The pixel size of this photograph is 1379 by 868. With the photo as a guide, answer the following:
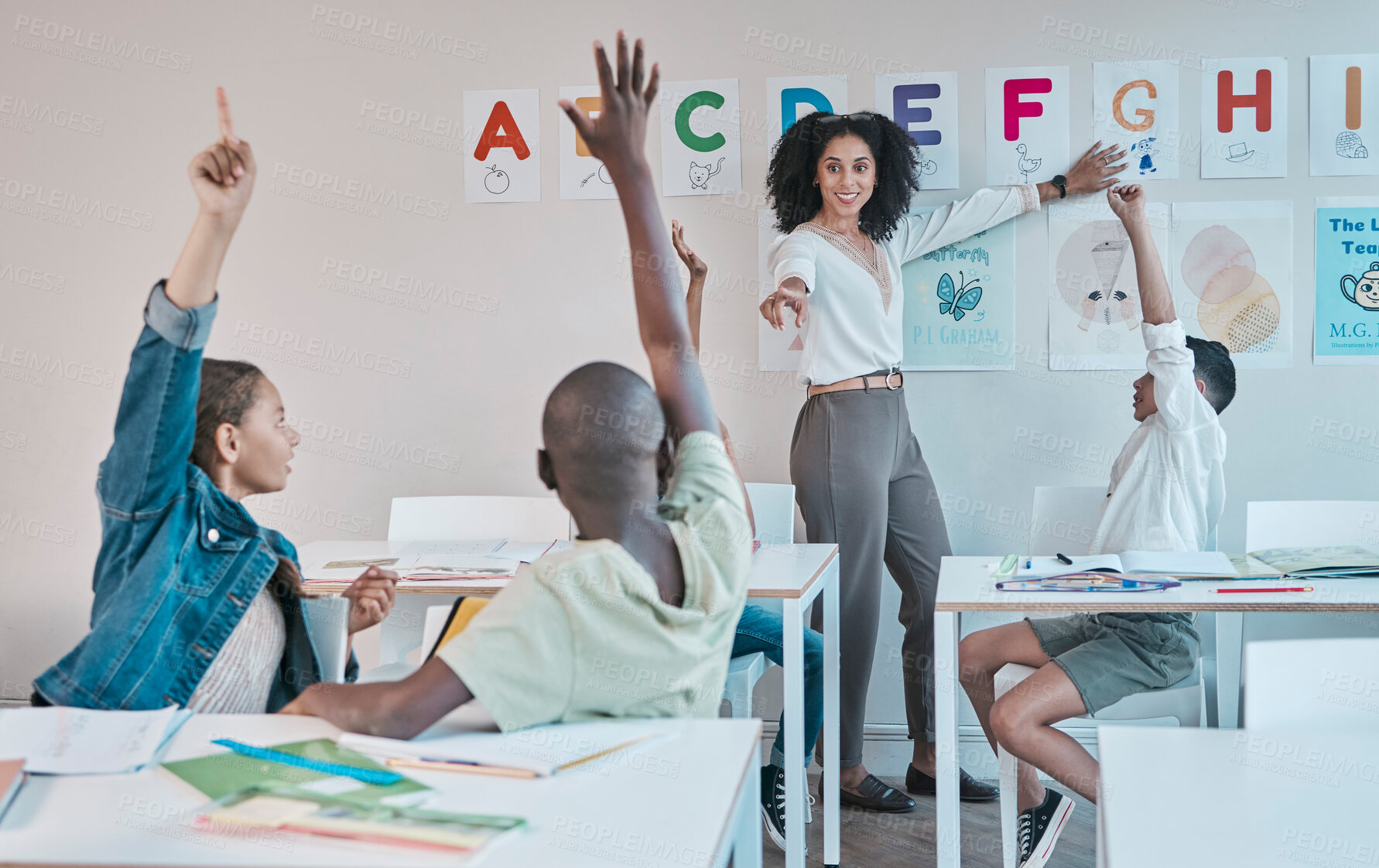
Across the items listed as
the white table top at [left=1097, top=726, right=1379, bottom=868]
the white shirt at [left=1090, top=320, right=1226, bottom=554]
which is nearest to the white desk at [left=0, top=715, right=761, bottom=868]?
the white table top at [left=1097, top=726, right=1379, bottom=868]

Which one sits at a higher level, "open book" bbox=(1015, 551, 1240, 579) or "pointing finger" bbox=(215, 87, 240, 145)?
"pointing finger" bbox=(215, 87, 240, 145)

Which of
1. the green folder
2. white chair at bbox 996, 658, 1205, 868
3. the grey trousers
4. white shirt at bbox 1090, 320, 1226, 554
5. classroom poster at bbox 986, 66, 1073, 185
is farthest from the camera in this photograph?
classroom poster at bbox 986, 66, 1073, 185

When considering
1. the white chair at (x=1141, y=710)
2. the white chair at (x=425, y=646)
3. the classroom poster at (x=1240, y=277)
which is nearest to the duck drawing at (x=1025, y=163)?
the classroom poster at (x=1240, y=277)

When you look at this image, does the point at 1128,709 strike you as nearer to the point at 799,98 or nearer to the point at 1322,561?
the point at 1322,561

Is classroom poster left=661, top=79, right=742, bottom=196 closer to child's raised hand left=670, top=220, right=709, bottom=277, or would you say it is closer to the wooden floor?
child's raised hand left=670, top=220, right=709, bottom=277

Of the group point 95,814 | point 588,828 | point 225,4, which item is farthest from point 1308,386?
point 225,4

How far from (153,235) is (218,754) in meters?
2.95

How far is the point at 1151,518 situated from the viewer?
255cm

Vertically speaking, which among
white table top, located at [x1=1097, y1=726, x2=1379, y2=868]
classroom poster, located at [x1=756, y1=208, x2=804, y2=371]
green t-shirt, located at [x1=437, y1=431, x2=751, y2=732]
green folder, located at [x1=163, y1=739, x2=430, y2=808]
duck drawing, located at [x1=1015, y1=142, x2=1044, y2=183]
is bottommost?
white table top, located at [x1=1097, y1=726, x2=1379, y2=868]

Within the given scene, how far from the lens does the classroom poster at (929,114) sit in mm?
3320

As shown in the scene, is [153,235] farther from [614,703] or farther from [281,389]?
[614,703]

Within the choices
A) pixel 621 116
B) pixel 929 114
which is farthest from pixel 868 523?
pixel 621 116

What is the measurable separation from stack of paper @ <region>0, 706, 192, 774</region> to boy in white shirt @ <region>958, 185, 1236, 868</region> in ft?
5.33

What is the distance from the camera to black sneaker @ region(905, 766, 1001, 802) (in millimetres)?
3070
